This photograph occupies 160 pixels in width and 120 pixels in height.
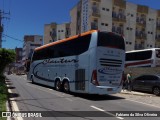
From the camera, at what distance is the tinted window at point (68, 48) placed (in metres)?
19.7

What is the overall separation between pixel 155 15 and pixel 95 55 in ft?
174

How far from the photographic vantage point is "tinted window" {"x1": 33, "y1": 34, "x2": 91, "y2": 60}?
19.7m

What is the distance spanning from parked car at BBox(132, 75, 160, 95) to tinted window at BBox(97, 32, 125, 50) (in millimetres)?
5369

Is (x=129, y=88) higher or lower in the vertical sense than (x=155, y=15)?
lower

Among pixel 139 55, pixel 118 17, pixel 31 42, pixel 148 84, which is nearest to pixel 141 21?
pixel 118 17

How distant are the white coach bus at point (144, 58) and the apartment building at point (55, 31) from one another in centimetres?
3849

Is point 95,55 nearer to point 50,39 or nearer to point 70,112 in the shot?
point 70,112

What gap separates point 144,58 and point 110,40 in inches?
704

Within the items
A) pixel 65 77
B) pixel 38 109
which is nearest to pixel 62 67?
pixel 65 77

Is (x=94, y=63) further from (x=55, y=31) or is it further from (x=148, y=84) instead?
(x=55, y=31)

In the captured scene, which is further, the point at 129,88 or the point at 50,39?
the point at 50,39

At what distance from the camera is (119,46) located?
64.6ft

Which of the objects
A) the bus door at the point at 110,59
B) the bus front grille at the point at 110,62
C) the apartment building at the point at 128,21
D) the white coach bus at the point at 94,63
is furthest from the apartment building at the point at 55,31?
the bus front grille at the point at 110,62

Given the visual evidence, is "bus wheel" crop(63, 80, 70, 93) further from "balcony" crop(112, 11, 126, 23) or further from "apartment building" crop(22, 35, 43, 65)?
"apartment building" crop(22, 35, 43, 65)
